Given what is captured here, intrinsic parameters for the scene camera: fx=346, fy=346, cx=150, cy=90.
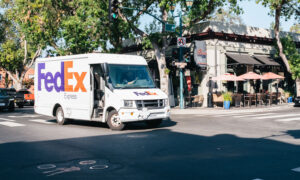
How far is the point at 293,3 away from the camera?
27.8 m

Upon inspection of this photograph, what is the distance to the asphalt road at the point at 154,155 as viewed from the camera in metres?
6.04

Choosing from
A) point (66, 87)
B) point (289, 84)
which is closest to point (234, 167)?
point (66, 87)

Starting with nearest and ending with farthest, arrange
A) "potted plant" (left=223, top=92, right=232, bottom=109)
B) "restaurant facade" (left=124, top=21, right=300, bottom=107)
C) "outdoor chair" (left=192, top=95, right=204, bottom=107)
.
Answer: "potted plant" (left=223, top=92, right=232, bottom=109)
"outdoor chair" (left=192, top=95, right=204, bottom=107)
"restaurant facade" (left=124, top=21, right=300, bottom=107)

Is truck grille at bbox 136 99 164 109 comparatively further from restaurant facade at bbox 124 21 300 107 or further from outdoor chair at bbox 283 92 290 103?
outdoor chair at bbox 283 92 290 103

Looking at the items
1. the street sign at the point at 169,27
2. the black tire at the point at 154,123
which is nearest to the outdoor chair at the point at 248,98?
the street sign at the point at 169,27

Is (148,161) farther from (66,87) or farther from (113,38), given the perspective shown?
(113,38)

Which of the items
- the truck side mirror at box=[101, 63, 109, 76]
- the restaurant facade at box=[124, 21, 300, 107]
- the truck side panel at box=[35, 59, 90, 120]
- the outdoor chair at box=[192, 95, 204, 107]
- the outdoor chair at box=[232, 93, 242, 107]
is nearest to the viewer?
the truck side mirror at box=[101, 63, 109, 76]

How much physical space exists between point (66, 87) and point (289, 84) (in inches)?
989

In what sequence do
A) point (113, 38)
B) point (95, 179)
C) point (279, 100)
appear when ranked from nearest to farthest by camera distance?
1. point (95, 179)
2. point (113, 38)
3. point (279, 100)

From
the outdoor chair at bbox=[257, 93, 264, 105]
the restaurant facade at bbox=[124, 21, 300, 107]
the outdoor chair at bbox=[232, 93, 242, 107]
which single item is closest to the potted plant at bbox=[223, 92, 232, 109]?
the outdoor chair at bbox=[232, 93, 242, 107]

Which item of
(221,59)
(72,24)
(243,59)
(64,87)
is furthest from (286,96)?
(64,87)

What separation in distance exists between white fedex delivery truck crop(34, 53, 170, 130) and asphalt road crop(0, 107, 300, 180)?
3.26 feet

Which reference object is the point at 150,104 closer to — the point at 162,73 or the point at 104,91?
the point at 104,91

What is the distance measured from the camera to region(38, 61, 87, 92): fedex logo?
45.4 ft
